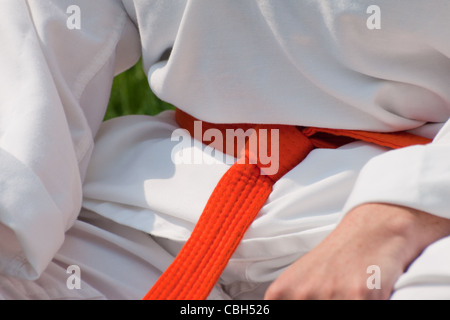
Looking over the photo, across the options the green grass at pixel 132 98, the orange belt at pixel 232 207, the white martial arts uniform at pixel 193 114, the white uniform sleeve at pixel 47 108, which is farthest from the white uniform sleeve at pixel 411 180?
the green grass at pixel 132 98

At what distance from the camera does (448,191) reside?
78cm

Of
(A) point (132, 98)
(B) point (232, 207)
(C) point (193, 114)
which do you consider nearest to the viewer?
(B) point (232, 207)

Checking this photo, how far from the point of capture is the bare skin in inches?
29.1

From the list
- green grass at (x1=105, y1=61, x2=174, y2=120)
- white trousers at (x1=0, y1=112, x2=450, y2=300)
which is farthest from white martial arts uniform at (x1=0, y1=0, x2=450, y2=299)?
green grass at (x1=105, y1=61, x2=174, y2=120)

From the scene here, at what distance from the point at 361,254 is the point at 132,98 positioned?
1381 millimetres

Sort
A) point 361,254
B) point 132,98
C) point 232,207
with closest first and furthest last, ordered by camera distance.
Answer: point 361,254 → point 232,207 → point 132,98

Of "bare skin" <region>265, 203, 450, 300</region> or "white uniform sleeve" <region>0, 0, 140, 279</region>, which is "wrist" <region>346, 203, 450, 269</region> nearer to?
"bare skin" <region>265, 203, 450, 300</region>

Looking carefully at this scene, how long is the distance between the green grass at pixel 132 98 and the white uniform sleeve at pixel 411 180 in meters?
1.21

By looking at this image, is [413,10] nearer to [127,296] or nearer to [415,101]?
[415,101]

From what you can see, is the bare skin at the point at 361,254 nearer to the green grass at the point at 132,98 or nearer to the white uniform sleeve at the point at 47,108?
the white uniform sleeve at the point at 47,108

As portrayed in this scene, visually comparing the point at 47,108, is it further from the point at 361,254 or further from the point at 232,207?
the point at 361,254

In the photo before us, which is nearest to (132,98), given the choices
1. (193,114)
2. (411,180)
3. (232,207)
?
(193,114)

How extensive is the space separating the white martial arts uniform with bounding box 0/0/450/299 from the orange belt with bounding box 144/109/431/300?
0.02 metres

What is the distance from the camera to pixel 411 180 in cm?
79
